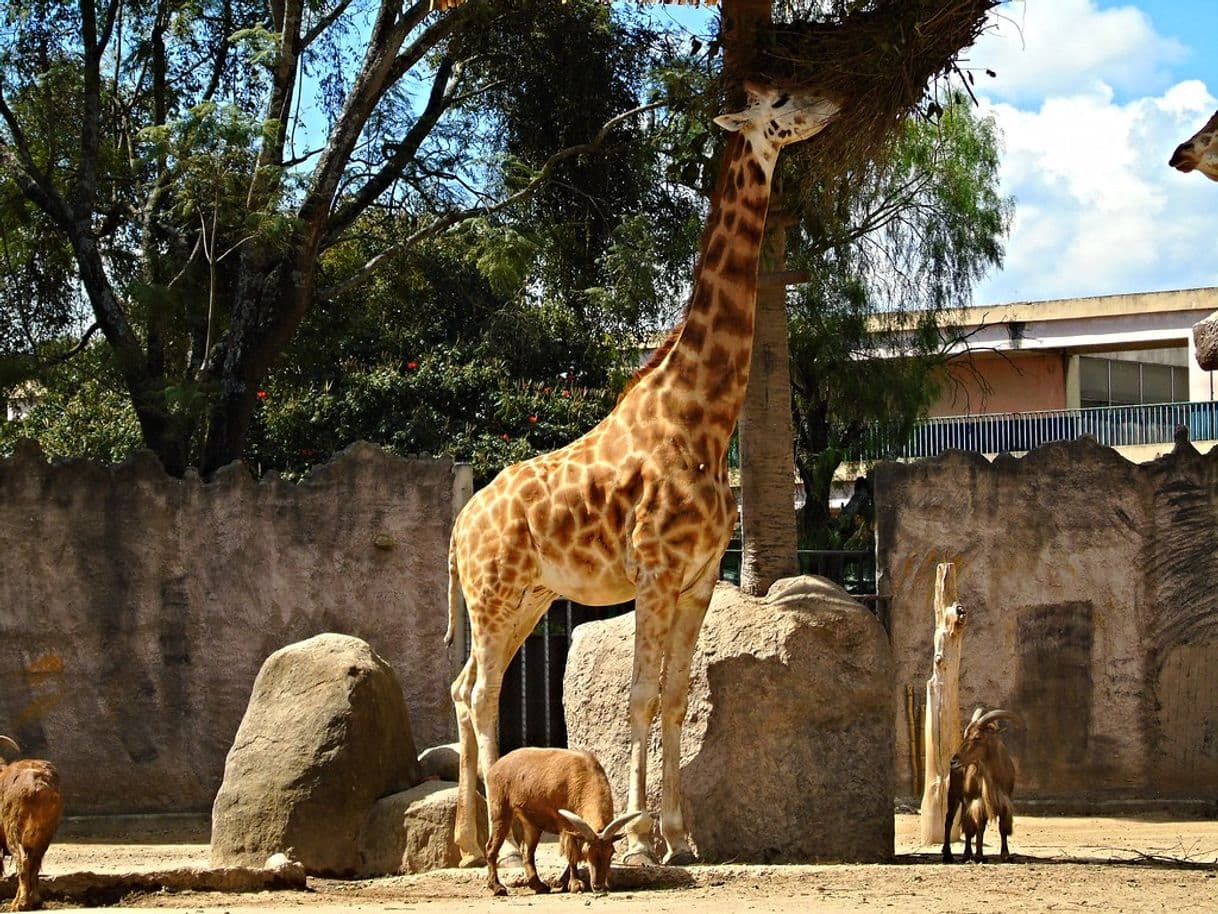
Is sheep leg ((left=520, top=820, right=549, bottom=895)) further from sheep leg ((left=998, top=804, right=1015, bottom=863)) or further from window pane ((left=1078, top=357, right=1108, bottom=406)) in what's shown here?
window pane ((left=1078, top=357, right=1108, bottom=406))

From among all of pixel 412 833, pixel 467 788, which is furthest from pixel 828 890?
pixel 412 833

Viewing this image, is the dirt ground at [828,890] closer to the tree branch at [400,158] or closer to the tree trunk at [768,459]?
the tree trunk at [768,459]

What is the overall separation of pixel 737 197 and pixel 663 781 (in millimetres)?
2985

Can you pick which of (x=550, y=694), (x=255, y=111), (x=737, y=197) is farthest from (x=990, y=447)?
(x=737, y=197)

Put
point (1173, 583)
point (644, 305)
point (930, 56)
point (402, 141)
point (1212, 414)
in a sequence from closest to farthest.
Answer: point (930, 56) → point (1173, 583) → point (644, 305) → point (402, 141) → point (1212, 414)

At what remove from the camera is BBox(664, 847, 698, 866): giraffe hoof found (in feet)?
27.3

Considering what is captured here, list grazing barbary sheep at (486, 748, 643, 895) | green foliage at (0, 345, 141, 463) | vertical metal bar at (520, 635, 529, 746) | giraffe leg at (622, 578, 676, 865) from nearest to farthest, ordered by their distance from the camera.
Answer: grazing barbary sheep at (486, 748, 643, 895) → giraffe leg at (622, 578, 676, 865) → vertical metal bar at (520, 635, 529, 746) → green foliage at (0, 345, 141, 463)

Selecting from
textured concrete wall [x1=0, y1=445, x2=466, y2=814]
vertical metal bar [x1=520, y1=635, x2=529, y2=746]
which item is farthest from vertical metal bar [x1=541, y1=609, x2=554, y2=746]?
textured concrete wall [x1=0, y1=445, x2=466, y2=814]

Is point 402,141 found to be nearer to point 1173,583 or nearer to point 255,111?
point 255,111

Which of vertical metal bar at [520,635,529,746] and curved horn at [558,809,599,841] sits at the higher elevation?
vertical metal bar at [520,635,529,746]

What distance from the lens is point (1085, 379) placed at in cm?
3178

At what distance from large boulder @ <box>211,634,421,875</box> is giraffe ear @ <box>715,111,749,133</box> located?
359 cm

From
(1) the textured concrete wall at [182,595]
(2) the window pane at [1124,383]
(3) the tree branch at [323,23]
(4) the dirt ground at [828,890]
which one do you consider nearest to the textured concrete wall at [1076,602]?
(4) the dirt ground at [828,890]

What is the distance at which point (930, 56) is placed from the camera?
9297 millimetres
